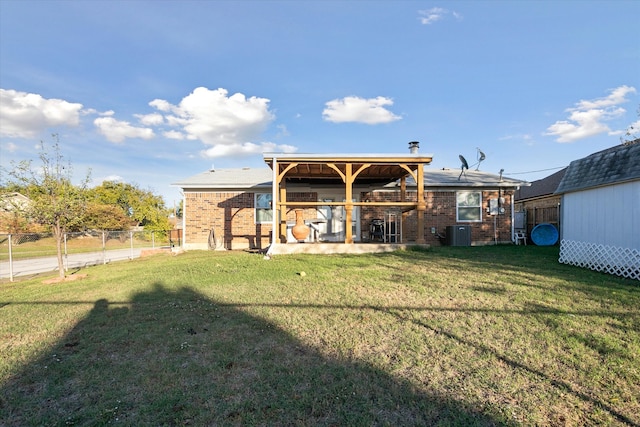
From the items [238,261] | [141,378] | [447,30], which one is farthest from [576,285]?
[447,30]

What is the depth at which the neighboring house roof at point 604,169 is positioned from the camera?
6.91 m

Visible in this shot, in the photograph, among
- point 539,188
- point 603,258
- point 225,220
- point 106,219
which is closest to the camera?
point 603,258

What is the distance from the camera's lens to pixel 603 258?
7.19m

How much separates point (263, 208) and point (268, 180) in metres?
1.45

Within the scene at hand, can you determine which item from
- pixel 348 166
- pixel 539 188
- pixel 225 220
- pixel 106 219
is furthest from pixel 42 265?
pixel 539 188

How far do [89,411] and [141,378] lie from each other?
48 cm

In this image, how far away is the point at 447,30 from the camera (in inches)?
500

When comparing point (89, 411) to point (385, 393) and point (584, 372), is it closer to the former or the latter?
point (385, 393)

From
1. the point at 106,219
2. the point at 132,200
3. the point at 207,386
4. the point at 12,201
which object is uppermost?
the point at 132,200

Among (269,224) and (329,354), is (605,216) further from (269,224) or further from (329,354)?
(269,224)

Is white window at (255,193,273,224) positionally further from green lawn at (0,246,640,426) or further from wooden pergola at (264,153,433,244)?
green lawn at (0,246,640,426)

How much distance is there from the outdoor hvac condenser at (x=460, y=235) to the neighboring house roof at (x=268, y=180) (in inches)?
74.8

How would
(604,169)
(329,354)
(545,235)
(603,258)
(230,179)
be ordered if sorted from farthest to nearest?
1. (230,179)
2. (545,235)
3. (604,169)
4. (603,258)
5. (329,354)

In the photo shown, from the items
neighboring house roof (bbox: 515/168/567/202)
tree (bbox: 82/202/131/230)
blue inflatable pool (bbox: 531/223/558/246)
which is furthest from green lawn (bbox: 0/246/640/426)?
tree (bbox: 82/202/131/230)
